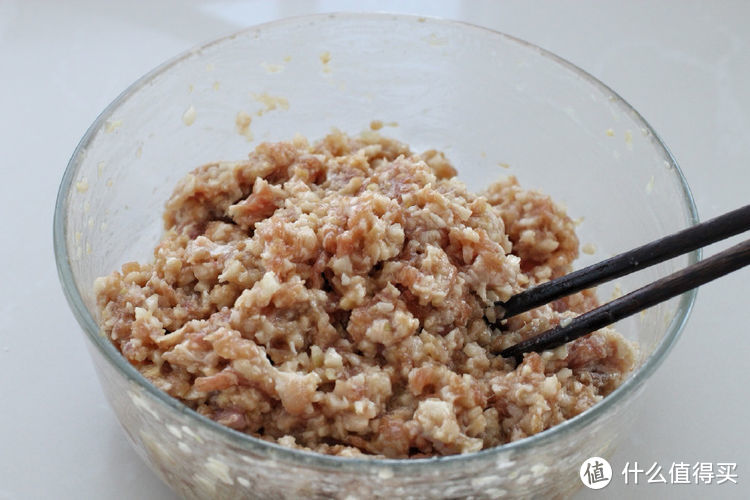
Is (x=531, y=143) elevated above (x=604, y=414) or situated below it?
above

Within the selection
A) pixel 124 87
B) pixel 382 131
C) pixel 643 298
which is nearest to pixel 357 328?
pixel 643 298

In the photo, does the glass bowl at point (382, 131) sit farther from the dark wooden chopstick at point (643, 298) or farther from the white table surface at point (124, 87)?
the white table surface at point (124, 87)

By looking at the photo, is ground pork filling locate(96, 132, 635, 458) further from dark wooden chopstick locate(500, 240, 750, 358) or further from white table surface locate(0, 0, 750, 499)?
white table surface locate(0, 0, 750, 499)

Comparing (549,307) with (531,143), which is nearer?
(549,307)

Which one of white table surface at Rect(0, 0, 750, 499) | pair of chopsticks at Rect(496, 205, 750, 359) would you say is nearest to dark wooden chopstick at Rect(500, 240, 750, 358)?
pair of chopsticks at Rect(496, 205, 750, 359)

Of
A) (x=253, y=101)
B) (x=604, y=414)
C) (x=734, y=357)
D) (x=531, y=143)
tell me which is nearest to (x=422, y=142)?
(x=531, y=143)

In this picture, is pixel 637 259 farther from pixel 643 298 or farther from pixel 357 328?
pixel 357 328

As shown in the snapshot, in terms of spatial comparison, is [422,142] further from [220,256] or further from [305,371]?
[305,371]

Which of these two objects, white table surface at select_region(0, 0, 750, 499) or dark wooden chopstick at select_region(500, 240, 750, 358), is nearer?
dark wooden chopstick at select_region(500, 240, 750, 358)

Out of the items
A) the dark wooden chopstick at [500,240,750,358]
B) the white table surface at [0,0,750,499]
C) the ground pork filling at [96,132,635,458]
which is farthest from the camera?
the white table surface at [0,0,750,499]
